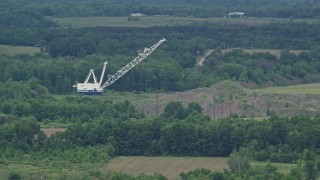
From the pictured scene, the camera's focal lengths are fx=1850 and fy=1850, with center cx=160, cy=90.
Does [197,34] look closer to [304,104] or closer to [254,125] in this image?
[304,104]

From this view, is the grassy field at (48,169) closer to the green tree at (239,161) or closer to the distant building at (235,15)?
the green tree at (239,161)

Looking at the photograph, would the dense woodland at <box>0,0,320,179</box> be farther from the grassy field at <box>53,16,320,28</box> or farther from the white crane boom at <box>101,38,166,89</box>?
the grassy field at <box>53,16,320,28</box>

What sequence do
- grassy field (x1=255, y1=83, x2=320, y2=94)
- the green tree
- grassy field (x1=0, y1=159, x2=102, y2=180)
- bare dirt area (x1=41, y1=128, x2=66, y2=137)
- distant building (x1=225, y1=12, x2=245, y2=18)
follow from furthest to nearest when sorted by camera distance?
distant building (x1=225, y1=12, x2=245, y2=18) → grassy field (x1=255, y1=83, x2=320, y2=94) → bare dirt area (x1=41, y1=128, x2=66, y2=137) → the green tree → grassy field (x1=0, y1=159, x2=102, y2=180)

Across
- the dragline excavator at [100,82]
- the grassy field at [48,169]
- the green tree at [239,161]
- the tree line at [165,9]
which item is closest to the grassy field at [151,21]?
the tree line at [165,9]

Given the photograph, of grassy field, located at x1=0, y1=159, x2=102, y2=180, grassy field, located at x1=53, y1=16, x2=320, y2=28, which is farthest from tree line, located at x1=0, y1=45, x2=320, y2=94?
grassy field, located at x1=53, y1=16, x2=320, y2=28

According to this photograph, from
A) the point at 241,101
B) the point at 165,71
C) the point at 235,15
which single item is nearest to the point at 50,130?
the point at 241,101

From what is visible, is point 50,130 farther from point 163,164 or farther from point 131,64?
point 131,64
